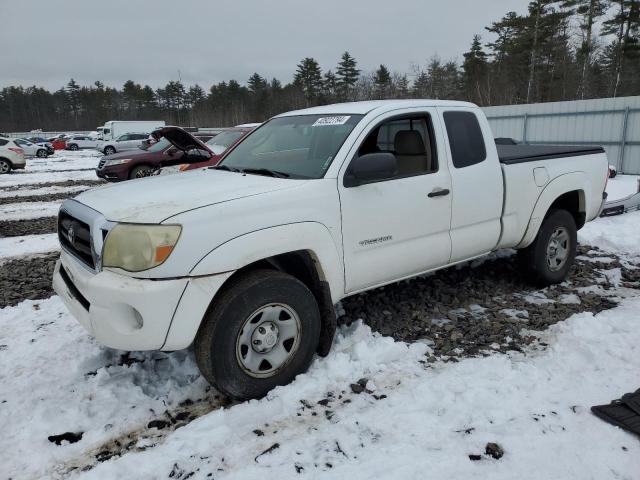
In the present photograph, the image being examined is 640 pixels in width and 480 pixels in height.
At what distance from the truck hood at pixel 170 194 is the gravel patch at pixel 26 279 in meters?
2.31

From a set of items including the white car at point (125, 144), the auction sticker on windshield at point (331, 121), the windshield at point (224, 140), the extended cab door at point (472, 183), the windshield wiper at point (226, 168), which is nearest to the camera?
the auction sticker on windshield at point (331, 121)

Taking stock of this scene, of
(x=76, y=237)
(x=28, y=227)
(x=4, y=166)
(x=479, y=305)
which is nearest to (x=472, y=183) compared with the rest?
(x=479, y=305)

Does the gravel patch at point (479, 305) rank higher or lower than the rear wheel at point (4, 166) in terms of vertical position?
lower

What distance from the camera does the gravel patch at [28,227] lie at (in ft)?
27.9

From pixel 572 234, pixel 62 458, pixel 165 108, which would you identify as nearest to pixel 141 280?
pixel 62 458

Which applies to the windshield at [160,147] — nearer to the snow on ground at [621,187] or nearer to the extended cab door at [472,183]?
the extended cab door at [472,183]

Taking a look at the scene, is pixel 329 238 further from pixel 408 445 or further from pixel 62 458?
pixel 62 458

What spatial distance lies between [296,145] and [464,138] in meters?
1.49

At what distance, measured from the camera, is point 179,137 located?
9.05 meters

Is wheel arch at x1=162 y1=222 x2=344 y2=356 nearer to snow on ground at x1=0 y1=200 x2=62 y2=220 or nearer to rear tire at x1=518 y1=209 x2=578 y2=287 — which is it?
rear tire at x1=518 y1=209 x2=578 y2=287

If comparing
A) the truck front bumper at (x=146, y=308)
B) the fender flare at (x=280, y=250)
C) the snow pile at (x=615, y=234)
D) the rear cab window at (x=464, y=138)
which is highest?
the rear cab window at (x=464, y=138)

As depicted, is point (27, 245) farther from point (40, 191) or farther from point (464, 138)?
point (40, 191)

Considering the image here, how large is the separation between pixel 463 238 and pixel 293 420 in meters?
2.15

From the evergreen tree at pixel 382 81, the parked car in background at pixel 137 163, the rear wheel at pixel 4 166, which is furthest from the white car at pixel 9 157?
the evergreen tree at pixel 382 81
